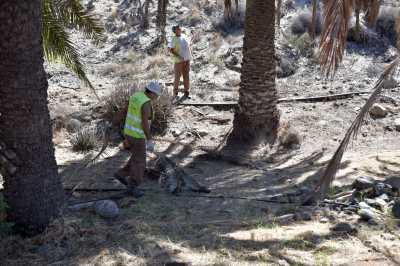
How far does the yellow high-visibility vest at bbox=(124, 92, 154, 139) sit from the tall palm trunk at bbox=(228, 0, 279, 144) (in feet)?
13.5

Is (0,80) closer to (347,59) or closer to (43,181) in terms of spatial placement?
(43,181)

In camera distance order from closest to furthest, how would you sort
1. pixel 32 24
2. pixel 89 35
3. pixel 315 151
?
pixel 32 24 < pixel 89 35 < pixel 315 151

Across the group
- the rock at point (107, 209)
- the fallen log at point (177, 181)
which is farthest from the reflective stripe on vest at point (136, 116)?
the rock at point (107, 209)

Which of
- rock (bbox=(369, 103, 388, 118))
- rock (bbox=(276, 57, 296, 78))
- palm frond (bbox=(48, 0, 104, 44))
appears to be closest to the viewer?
palm frond (bbox=(48, 0, 104, 44))

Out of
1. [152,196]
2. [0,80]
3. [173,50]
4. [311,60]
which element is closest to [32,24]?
[0,80]

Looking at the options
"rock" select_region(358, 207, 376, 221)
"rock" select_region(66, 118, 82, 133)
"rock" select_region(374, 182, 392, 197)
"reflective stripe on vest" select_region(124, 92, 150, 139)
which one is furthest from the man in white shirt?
"rock" select_region(358, 207, 376, 221)

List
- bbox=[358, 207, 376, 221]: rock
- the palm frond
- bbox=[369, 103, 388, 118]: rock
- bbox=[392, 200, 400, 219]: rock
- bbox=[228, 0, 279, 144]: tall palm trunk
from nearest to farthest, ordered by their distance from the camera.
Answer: bbox=[358, 207, 376, 221]: rock → bbox=[392, 200, 400, 219]: rock → the palm frond → bbox=[228, 0, 279, 144]: tall palm trunk → bbox=[369, 103, 388, 118]: rock

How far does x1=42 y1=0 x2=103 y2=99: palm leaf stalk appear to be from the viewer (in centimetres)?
962

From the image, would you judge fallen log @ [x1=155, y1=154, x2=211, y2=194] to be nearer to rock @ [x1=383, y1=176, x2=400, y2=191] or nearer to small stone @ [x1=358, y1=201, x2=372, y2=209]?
small stone @ [x1=358, y1=201, x2=372, y2=209]

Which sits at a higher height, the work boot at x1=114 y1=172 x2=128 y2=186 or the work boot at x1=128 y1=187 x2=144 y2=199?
the work boot at x1=114 y1=172 x2=128 y2=186

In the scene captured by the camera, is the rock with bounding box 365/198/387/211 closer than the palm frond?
Yes

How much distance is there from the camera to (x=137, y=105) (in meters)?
7.70

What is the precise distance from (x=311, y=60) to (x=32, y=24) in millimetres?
12357

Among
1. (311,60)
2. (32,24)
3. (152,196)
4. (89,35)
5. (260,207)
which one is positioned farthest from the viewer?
(311,60)
